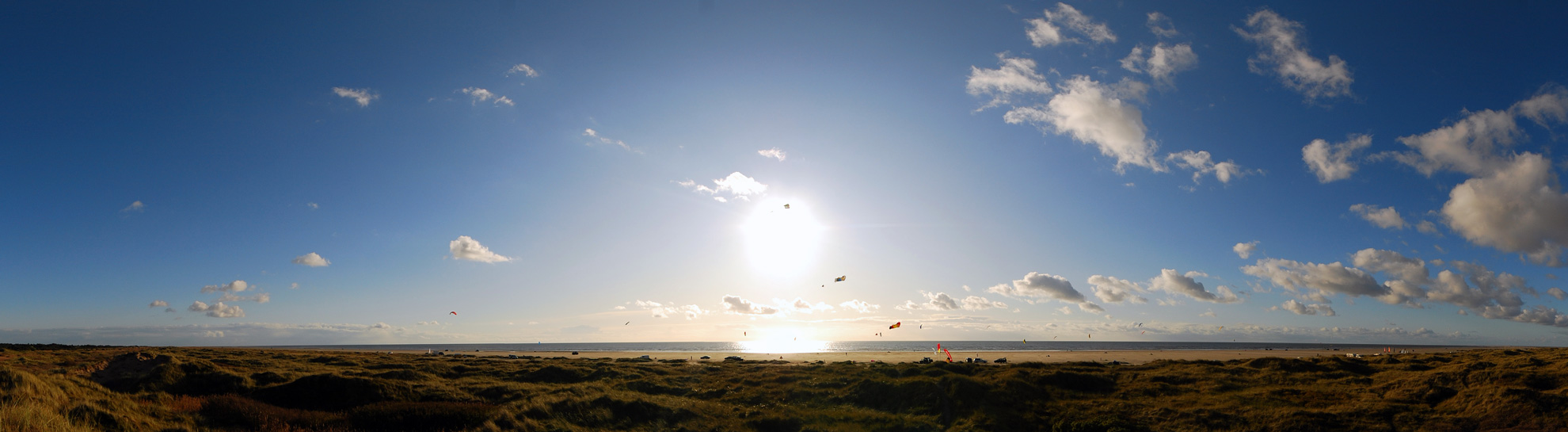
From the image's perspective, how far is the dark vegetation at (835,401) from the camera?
61.7 feet

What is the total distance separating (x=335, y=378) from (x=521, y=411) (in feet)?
38.1

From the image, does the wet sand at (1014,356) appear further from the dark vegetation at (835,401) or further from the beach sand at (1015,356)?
the dark vegetation at (835,401)

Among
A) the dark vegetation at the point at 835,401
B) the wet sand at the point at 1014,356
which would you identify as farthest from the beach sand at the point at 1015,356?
the dark vegetation at the point at 835,401

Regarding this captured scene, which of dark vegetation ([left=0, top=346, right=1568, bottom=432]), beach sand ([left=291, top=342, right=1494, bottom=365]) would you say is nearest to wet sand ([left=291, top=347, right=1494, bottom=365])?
beach sand ([left=291, top=342, right=1494, bottom=365])

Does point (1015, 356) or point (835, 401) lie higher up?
point (835, 401)

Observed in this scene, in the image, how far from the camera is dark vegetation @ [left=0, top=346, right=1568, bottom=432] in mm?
18812

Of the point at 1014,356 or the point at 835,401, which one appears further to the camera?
the point at 1014,356

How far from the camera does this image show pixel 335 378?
83.6 ft

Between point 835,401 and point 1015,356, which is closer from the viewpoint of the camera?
point 835,401

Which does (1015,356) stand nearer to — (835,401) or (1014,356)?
(1014,356)

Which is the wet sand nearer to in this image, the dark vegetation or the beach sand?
the beach sand

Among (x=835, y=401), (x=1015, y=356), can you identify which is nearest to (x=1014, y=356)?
(x=1015, y=356)

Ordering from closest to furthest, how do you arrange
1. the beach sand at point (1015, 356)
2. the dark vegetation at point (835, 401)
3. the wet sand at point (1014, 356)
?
the dark vegetation at point (835, 401) → the beach sand at point (1015, 356) → the wet sand at point (1014, 356)

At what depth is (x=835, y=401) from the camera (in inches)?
1233
